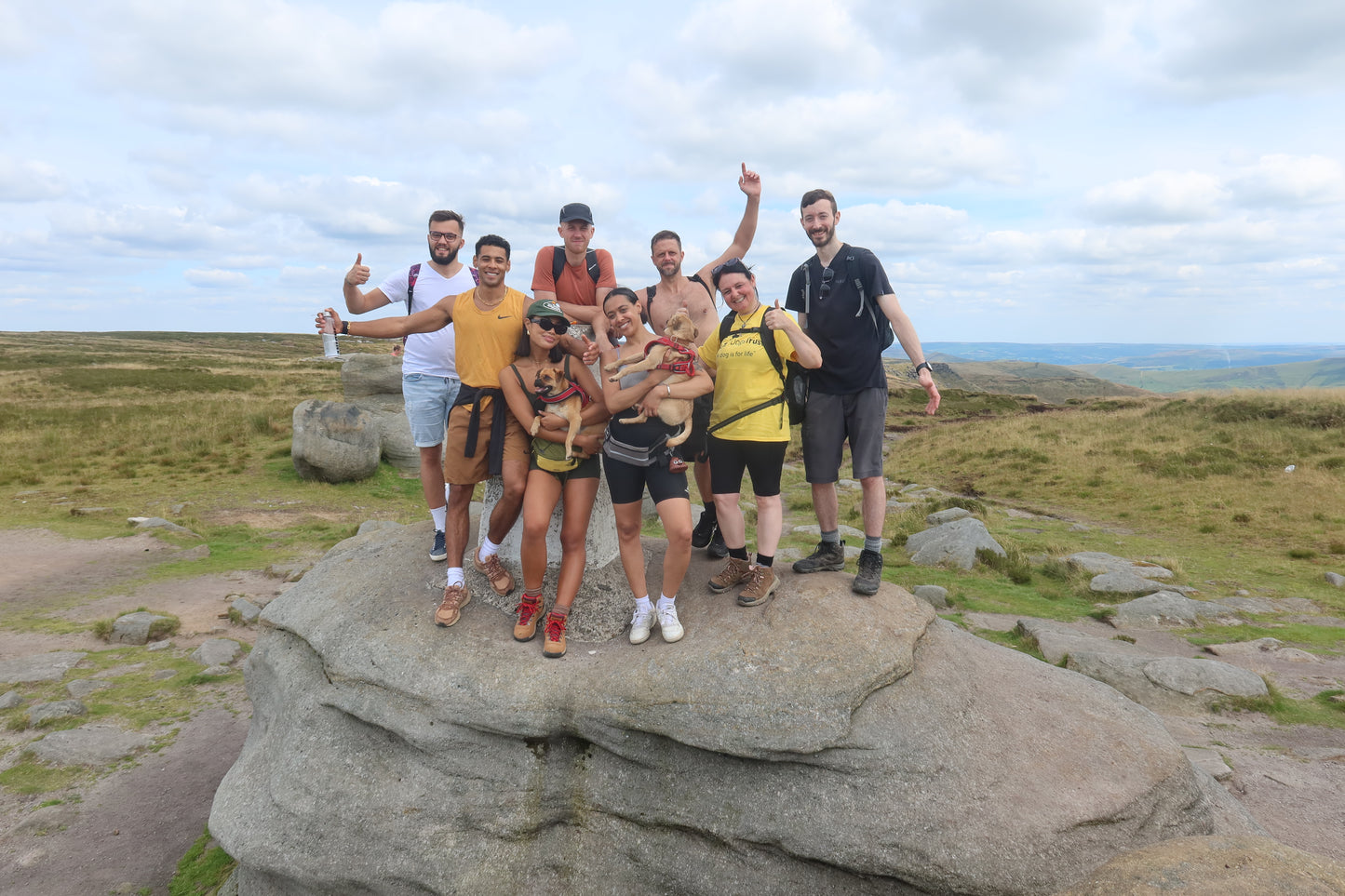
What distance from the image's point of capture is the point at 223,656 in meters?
9.73

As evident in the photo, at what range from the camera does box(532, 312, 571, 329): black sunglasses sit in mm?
5785

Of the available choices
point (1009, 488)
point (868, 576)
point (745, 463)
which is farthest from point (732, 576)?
point (1009, 488)

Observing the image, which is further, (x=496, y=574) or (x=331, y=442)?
(x=331, y=442)

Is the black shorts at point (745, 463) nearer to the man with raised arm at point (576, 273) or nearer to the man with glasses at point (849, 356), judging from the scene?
the man with glasses at point (849, 356)

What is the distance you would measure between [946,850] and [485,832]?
333 cm

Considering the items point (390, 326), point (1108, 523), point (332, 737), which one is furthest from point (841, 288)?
point (1108, 523)

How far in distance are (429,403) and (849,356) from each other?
410 cm

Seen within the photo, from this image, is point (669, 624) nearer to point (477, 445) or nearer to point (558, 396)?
point (558, 396)

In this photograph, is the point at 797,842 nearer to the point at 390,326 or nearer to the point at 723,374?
the point at 723,374

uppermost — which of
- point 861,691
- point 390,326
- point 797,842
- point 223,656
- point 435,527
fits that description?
point 390,326

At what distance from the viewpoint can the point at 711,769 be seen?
17.3 feet

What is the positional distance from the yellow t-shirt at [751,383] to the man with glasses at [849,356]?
582 millimetres

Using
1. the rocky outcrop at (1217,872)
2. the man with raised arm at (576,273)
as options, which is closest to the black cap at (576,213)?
the man with raised arm at (576,273)

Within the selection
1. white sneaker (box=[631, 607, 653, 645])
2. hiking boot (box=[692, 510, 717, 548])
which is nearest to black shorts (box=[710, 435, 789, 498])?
white sneaker (box=[631, 607, 653, 645])
